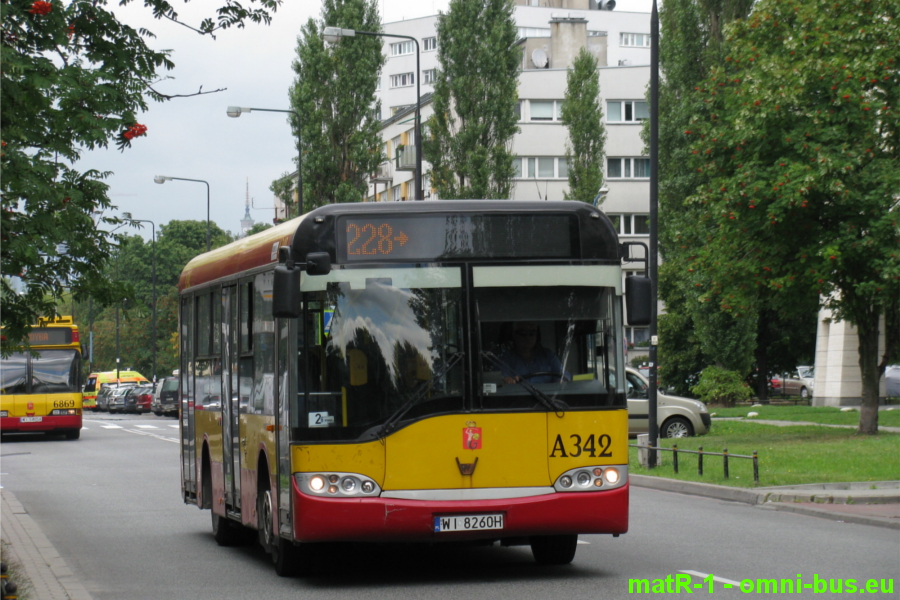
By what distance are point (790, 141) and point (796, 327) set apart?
3370 cm

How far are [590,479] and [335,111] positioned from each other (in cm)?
5040

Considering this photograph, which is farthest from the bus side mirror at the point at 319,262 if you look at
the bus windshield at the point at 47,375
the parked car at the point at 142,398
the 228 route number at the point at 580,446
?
the parked car at the point at 142,398

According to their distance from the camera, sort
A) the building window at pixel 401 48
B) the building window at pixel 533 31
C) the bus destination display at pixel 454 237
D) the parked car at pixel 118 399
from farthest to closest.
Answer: the building window at pixel 401 48
the building window at pixel 533 31
the parked car at pixel 118 399
the bus destination display at pixel 454 237

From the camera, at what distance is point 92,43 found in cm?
1078

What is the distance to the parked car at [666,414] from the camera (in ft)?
98.3

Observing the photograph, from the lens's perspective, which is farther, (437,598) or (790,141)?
(790,141)

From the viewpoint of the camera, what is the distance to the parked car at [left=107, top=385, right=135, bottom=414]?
245 ft

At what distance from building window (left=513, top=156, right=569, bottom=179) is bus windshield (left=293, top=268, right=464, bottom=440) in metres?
65.6

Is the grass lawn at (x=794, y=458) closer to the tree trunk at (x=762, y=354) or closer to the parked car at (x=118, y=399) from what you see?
the tree trunk at (x=762, y=354)

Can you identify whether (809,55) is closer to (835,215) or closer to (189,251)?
(835,215)

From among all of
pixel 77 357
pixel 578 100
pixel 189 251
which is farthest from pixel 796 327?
pixel 189 251

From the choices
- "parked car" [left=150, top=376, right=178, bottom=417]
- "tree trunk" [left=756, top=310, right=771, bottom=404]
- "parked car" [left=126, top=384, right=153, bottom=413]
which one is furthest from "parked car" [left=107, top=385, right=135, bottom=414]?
"tree trunk" [left=756, top=310, right=771, bottom=404]

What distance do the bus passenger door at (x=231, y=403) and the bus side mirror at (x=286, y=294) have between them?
8.57 ft

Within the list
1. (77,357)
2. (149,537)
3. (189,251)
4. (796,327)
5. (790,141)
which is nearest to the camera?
(149,537)
